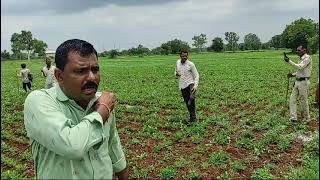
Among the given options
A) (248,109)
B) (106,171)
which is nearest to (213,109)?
(248,109)

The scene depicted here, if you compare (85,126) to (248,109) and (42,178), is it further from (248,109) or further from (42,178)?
(248,109)

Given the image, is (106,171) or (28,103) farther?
(106,171)

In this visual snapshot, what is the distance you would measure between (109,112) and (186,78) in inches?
400

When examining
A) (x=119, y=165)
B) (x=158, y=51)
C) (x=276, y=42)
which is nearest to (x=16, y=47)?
(x=158, y=51)

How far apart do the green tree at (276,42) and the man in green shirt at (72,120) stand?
112582mm

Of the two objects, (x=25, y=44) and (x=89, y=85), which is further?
(x=25, y=44)

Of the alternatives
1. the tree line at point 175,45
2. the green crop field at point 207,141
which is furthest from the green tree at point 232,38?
the green crop field at point 207,141

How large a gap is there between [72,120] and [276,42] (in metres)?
124

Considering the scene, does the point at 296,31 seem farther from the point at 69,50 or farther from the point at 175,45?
the point at 69,50

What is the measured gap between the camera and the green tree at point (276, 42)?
114412 millimetres

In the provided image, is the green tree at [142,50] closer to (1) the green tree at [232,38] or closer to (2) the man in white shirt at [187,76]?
(1) the green tree at [232,38]

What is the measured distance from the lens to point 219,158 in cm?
926

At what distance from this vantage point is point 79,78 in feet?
9.33

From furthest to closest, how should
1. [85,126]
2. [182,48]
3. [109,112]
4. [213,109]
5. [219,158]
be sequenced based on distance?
1. [213,109]
2. [182,48]
3. [219,158]
4. [109,112]
5. [85,126]
